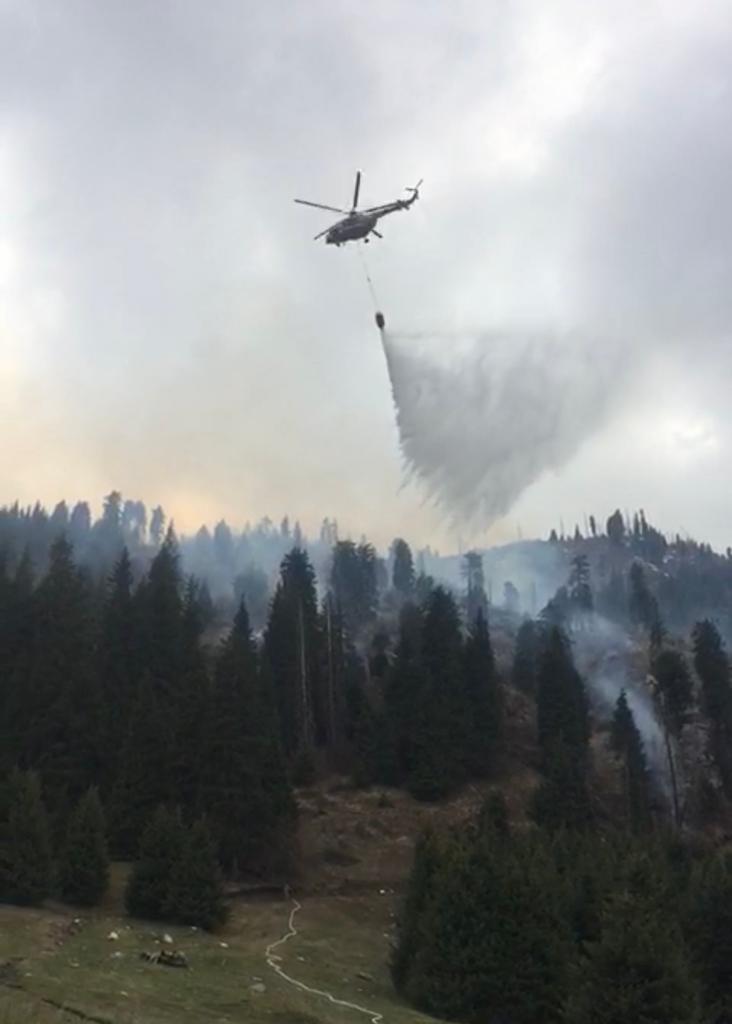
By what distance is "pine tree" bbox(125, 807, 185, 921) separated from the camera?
1652 inches

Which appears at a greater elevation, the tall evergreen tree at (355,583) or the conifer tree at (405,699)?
the tall evergreen tree at (355,583)

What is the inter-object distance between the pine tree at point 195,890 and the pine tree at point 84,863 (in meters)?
4.14

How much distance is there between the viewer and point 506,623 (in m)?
184

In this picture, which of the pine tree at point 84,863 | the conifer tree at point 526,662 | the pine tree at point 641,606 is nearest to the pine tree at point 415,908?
the pine tree at point 84,863

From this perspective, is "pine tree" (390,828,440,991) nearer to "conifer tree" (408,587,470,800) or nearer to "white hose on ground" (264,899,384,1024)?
"white hose on ground" (264,899,384,1024)

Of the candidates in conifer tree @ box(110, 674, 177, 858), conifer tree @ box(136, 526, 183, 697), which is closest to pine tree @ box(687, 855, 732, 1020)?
conifer tree @ box(110, 674, 177, 858)

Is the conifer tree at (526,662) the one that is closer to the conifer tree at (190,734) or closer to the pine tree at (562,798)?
the pine tree at (562,798)

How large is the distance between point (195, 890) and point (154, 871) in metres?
2.17

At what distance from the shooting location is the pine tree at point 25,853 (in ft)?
134

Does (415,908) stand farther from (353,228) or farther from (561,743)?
(561,743)

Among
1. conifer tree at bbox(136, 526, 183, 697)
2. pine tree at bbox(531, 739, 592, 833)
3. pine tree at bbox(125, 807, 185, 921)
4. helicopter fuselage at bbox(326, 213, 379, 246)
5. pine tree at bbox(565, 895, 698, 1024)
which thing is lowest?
pine tree at bbox(565, 895, 698, 1024)

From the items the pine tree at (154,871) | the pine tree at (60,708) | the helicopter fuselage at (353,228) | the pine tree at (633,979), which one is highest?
the helicopter fuselage at (353,228)

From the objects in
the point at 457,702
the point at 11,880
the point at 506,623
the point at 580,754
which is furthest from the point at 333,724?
→ the point at 506,623

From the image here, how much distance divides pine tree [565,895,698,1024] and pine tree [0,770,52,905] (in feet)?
84.2
